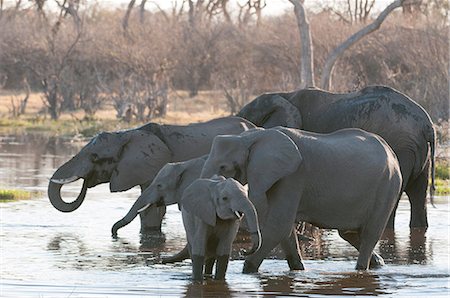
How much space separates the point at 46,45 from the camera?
41.8 metres

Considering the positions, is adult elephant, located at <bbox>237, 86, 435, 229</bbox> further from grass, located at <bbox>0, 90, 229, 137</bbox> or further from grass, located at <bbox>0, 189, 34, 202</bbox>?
grass, located at <bbox>0, 90, 229, 137</bbox>

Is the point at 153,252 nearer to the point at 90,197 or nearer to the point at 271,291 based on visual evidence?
the point at 271,291

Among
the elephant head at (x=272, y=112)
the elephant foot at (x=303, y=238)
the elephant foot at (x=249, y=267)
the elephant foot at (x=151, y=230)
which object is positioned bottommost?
the elephant foot at (x=151, y=230)

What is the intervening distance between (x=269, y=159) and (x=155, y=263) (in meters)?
1.76

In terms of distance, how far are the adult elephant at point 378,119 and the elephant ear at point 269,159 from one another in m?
4.09

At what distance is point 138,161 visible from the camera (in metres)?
13.2

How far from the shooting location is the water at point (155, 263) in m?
9.59

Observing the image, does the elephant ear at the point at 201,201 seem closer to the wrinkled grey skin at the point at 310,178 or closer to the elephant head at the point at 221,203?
the elephant head at the point at 221,203

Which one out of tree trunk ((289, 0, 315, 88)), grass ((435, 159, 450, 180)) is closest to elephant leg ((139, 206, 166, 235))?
grass ((435, 159, 450, 180))

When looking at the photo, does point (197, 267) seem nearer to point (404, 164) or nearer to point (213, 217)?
point (213, 217)

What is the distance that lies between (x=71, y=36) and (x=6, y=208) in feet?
98.6

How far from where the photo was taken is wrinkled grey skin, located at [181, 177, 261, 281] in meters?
9.05

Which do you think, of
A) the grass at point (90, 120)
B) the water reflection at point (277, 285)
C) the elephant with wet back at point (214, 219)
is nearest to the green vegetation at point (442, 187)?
the water reflection at point (277, 285)

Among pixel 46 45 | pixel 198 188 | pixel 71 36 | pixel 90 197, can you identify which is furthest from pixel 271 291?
pixel 71 36
